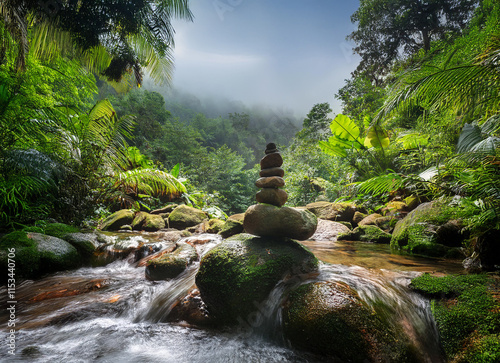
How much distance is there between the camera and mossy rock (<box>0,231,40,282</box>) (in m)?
3.33

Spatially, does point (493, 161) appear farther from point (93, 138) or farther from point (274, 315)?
point (93, 138)

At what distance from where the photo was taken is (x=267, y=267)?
8.62 ft

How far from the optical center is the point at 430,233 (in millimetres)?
3912

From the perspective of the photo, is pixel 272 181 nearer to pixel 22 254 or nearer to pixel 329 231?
pixel 329 231

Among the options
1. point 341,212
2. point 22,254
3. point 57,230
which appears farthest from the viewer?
point 341,212

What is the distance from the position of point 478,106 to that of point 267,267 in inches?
187

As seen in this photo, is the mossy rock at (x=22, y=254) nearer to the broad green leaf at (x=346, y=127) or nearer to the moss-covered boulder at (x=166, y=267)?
the moss-covered boulder at (x=166, y=267)

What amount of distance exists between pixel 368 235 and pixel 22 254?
6964mm

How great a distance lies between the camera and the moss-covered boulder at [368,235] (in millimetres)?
5289

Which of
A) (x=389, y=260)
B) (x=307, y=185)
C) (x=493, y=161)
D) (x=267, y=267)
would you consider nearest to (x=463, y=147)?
(x=493, y=161)

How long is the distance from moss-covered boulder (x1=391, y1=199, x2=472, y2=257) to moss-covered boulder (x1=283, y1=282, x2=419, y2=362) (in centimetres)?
270

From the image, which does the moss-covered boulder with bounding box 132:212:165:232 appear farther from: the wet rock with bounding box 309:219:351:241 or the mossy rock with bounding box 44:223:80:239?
the wet rock with bounding box 309:219:351:241

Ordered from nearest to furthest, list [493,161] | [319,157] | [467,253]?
[493,161] → [467,253] → [319,157]

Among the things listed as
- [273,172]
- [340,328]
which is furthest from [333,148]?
[340,328]
